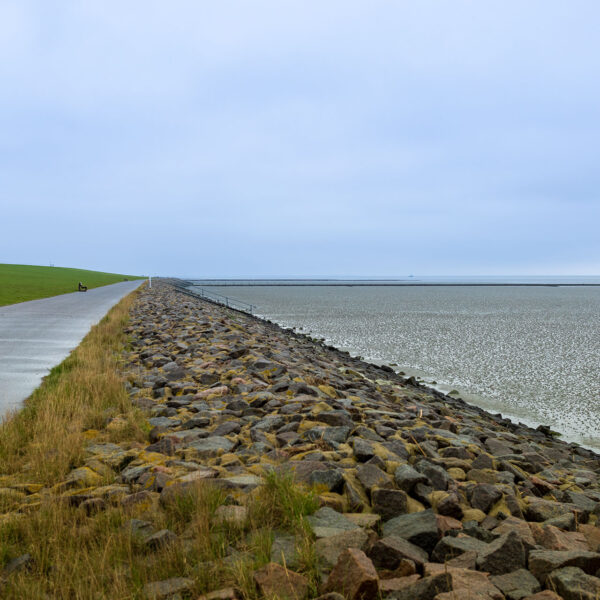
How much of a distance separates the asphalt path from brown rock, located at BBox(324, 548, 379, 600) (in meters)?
6.08

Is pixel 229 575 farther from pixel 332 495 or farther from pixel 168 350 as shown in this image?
pixel 168 350

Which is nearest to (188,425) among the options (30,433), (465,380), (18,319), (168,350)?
(30,433)

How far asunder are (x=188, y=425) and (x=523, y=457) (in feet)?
15.2

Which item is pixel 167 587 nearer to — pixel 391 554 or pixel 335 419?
pixel 391 554

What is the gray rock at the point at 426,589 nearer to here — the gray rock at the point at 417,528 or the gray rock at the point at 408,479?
the gray rock at the point at 417,528

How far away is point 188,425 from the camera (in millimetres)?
6461

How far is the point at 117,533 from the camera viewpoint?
11.2 ft

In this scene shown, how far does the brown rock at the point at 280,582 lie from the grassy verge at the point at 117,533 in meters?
0.06

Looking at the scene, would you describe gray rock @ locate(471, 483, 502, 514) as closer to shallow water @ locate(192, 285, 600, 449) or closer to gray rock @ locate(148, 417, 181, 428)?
gray rock @ locate(148, 417, 181, 428)

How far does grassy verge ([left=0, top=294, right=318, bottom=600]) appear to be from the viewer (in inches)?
116

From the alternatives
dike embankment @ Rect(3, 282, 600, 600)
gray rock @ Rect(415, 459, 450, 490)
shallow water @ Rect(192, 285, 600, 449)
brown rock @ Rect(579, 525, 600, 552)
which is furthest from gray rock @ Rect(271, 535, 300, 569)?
shallow water @ Rect(192, 285, 600, 449)

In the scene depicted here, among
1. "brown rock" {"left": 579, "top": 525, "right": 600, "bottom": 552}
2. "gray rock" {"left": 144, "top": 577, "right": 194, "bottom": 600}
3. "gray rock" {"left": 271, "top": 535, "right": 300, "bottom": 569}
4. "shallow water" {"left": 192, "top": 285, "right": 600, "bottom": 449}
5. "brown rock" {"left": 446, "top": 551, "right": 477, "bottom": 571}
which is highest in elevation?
"gray rock" {"left": 271, "top": 535, "right": 300, "bottom": 569}

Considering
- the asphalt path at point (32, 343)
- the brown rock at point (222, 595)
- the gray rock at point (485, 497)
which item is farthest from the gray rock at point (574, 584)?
the asphalt path at point (32, 343)

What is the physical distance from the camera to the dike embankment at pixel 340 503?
2924 millimetres
